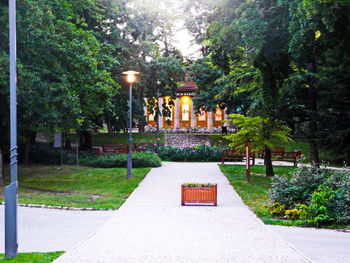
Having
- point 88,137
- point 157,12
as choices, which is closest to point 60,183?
point 88,137

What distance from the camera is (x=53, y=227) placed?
11711 millimetres

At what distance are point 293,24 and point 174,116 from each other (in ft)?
165

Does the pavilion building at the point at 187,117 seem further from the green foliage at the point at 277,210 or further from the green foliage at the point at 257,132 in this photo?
the green foliage at the point at 277,210

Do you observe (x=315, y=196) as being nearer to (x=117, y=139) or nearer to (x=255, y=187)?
(x=255, y=187)

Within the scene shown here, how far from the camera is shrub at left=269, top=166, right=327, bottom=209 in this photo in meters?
13.8

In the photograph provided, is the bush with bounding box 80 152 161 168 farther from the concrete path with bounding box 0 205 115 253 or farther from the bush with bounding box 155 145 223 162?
the concrete path with bounding box 0 205 115 253

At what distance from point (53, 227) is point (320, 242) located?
6779 mm

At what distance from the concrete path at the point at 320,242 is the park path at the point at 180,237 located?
0.38 metres

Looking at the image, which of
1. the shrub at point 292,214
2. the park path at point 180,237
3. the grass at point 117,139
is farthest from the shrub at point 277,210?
the grass at point 117,139

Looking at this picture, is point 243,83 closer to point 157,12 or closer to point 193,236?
point 193,236

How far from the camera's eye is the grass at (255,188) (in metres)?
13.6

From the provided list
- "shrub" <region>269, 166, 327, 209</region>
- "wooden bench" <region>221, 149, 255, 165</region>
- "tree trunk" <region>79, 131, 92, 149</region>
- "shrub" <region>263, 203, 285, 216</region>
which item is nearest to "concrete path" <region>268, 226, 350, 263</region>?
"shrub" <region>263, 203, 285, 216</region>

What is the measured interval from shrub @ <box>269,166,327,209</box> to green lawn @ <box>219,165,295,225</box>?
0.68 metres

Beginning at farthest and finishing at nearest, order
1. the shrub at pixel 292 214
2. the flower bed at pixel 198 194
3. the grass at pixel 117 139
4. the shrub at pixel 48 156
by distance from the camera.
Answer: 1. the grass at pixel 117 139
2. the shrub at pixel 48 156
3. the flower bed at pixel 198 194
4. the shrub at pixel 292 214
